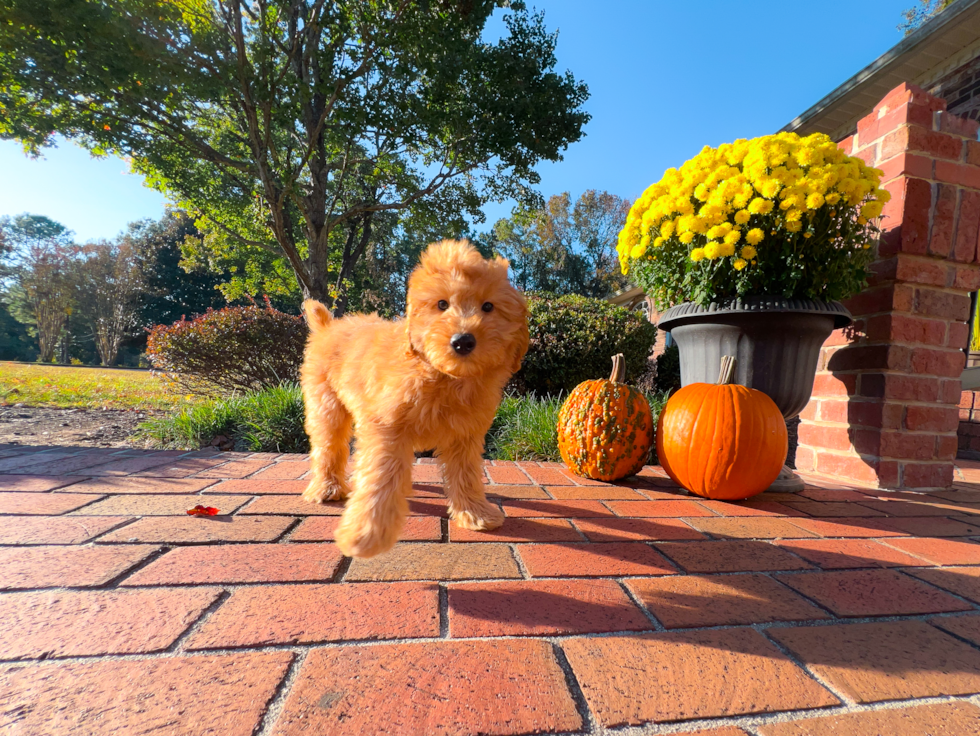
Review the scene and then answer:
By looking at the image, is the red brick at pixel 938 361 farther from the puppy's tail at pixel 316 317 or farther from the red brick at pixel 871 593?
the puppy's tail at pixel 316 317

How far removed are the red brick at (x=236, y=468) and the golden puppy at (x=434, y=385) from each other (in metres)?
1.16

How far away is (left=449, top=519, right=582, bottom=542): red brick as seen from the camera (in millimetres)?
1863

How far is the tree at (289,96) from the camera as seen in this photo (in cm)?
529

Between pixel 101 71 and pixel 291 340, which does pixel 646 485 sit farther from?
pixel 101 71

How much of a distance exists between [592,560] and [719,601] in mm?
440

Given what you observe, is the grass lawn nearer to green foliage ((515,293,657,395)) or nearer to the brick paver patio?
green foliage ((515,293,657,395))

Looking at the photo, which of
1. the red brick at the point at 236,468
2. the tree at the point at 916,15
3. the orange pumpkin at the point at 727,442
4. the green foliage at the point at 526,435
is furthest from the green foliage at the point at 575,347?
the tree at the point at 916,15

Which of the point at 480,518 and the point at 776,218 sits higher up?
the point at 776,218

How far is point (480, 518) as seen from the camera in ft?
6.46

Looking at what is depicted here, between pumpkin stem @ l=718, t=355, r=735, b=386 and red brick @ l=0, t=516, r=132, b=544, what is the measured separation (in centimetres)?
321

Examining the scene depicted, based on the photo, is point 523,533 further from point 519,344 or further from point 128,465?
point 128,465

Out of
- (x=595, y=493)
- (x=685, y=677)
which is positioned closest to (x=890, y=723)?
(x=685, y=677)

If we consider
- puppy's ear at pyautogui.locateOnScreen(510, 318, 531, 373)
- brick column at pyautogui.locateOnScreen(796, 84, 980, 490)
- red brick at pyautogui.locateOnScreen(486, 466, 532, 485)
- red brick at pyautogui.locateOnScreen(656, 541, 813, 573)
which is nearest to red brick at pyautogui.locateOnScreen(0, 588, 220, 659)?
puppy's ear at pyautogui.locateOnScreen(510, 318, 531, 373)

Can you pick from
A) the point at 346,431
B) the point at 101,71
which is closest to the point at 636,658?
the point at 346,431
